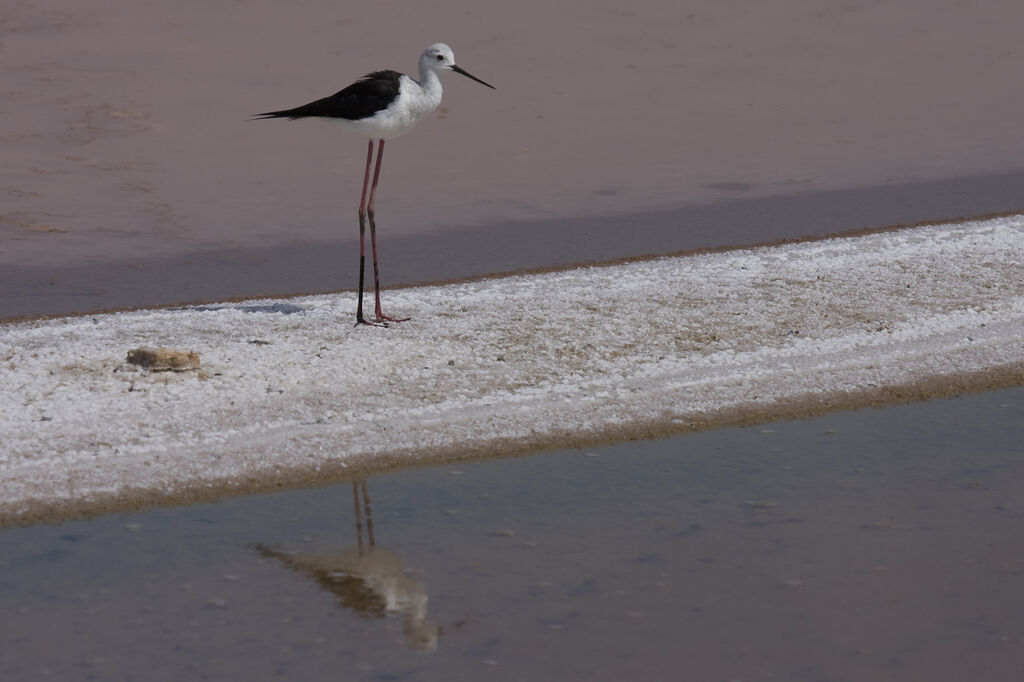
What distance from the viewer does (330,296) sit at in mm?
9031

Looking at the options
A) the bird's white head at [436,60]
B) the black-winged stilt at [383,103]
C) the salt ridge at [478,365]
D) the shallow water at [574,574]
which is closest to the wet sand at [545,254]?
the shallow water at [574,574]

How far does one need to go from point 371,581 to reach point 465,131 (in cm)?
1009

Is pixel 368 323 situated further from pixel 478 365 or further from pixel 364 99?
pixel 364 99

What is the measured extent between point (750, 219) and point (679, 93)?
4.47 m

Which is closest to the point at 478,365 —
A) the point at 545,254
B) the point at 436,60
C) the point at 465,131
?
the point at 436,60

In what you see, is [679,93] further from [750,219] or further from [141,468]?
[141,468]

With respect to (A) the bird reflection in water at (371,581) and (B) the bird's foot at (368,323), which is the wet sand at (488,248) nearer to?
(B) the bird's foot at (368,323)

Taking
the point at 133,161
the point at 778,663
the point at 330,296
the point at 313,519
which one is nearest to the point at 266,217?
the point at 133,161

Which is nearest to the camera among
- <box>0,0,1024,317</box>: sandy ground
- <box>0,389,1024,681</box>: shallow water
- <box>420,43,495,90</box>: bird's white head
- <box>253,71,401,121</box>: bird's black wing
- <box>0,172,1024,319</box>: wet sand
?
<box>0,389,1024,681</box>: shallow water

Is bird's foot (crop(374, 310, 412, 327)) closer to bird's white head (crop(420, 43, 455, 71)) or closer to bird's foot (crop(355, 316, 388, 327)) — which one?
bird's foot (crop(355, 316, 388, 327))

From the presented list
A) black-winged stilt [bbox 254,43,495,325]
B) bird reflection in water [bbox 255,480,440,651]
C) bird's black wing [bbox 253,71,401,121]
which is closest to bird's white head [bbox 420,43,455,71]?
black-winged stilt [bbox 254,43,495,325]

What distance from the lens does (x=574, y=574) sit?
5074 mm

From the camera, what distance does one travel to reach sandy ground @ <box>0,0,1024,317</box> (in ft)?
36.7

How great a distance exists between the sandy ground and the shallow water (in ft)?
13.9
